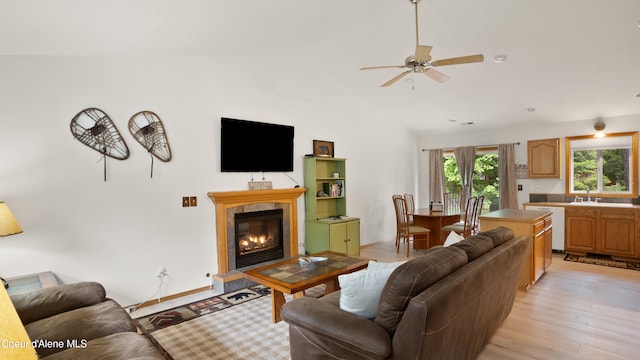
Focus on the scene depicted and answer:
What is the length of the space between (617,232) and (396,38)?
4.53m

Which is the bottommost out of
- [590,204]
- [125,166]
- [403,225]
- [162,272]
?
[162,272]

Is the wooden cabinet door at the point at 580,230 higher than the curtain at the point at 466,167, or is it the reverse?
the curtain at the point at 466,167

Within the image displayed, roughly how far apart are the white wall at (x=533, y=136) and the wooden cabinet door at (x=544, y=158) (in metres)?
0.10

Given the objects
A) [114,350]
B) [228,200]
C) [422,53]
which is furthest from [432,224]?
[114,350]

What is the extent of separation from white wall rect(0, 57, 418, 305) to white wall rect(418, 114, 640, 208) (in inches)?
156

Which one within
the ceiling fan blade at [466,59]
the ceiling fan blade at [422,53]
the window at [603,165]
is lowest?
the window at [603,165]

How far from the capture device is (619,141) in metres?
5.65

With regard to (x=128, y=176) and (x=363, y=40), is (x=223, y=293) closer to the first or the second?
(x=128, y=176)

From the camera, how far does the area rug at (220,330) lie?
269 centimetres

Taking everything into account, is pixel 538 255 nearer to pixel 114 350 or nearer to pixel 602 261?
pixel 602 261

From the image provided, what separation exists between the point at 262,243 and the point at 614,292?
432 centimetres

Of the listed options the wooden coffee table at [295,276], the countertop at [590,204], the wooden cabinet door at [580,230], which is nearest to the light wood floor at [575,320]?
the wooden cabinet door at [580,230]

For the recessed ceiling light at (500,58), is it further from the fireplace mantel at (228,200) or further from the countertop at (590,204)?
the fireplace mantel at (228,200)

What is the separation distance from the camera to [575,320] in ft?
10.4
